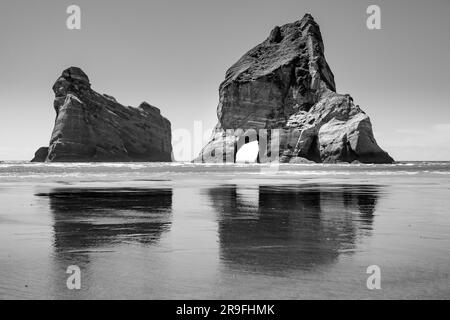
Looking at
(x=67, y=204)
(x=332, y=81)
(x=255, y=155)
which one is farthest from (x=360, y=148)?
(x=67, y=204)

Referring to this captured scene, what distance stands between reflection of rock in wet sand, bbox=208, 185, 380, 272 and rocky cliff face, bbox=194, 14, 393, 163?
395 ft

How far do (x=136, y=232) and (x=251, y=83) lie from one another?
5998 inches

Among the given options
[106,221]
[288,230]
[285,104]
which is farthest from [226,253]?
[285,104]

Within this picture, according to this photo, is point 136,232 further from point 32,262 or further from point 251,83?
point 251,83

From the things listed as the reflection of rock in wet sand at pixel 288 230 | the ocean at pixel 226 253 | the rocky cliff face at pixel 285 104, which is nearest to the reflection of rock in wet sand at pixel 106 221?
the ocean at pixel 226 253

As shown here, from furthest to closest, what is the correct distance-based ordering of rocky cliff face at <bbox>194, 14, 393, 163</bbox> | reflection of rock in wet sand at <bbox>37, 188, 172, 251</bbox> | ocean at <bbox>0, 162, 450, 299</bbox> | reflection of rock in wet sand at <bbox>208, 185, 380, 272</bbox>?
rocky cliff face at <bbox>194, 14, 393, 163</bbox>
reflection of rock in wet sand at <bbox>37, 188, 172, 251</bbox>
reflection of rock in wet sand at <bbox>208, 185, 380, 272</bbox>
ocean at <bbox>0, 162, 450, 299</bbox>

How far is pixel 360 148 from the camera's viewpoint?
130m

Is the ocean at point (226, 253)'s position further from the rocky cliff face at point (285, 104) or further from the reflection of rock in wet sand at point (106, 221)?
the rocky cliff face at point (285, 104)

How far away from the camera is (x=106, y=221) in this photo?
13000mm

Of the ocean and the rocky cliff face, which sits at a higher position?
the rocky cliff face

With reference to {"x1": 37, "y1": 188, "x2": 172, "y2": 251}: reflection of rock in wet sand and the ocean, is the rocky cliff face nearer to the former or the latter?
{"x1": 37, "y1": 188, "x2": 172, "y2": 251}: reflection of rock in wet sand

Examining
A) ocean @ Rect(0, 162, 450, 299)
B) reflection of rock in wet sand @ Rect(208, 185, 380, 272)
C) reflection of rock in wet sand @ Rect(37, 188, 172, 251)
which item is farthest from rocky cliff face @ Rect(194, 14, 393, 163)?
ocean @ Rect(0, 162, 450, 299)

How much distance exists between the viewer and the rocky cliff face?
5576 inches

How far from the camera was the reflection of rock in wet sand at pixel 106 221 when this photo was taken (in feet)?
32.6
